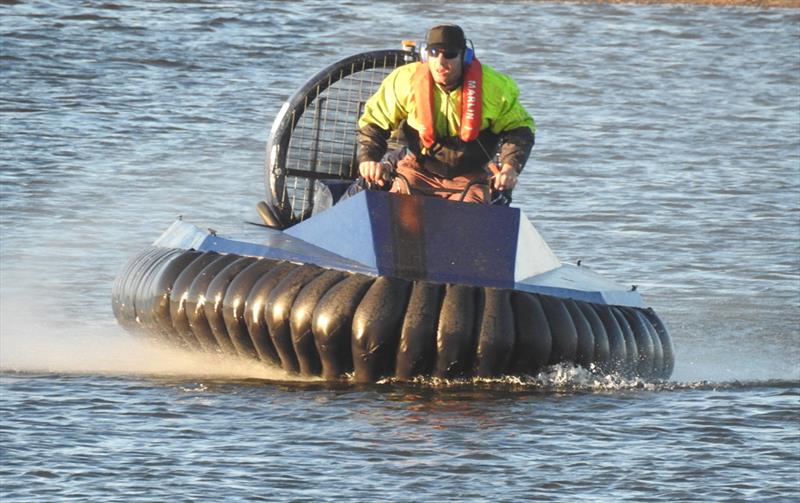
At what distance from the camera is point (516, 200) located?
11961 mm

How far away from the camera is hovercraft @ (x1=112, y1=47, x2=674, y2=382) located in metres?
6.64

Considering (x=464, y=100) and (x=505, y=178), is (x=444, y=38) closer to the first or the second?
(x=464, y=100)

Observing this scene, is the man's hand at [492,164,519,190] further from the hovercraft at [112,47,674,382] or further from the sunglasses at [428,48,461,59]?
the sunglasses at [428,48,461,59]

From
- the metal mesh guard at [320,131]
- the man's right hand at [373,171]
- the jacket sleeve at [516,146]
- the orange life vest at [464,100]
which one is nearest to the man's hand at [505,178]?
the jacket sleeve at [516,146]

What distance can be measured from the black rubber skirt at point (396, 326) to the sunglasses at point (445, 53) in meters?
0.86

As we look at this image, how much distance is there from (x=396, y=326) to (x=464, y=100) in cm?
101

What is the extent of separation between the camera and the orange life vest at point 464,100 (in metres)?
7.17

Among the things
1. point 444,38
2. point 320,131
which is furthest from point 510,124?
point 320,131

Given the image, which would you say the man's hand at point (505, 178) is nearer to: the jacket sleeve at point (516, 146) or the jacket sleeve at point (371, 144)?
the jacket sleeve at point (516, 146)

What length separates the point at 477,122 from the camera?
7.23 metres

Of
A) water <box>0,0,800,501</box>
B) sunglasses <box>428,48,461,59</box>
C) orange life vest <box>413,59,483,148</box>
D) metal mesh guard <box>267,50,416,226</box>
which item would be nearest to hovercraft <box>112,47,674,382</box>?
water <box>0,0,800,501</box>

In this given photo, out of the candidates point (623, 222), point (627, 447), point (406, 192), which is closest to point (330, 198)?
point (406, 192)

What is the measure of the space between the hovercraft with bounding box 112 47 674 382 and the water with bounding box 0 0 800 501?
12 centimetres

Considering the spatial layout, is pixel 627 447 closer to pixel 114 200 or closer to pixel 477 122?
pixel 477 122
